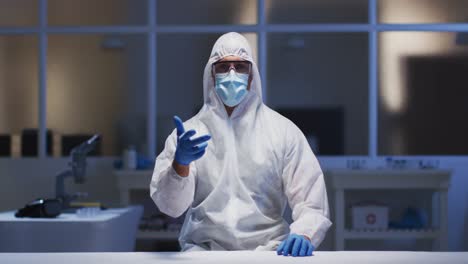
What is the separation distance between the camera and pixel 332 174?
4660 millimetres

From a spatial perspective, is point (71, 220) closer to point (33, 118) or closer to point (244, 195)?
point (244, 195)

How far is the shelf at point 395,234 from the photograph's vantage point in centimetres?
469

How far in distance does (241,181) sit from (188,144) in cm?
38

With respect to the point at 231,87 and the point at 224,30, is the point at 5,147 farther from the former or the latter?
the point at 231,87

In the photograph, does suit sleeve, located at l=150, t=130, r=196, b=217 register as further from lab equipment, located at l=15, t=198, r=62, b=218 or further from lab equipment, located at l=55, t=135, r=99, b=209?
lab equipment, located at l=55, t=135, r=99, b=209

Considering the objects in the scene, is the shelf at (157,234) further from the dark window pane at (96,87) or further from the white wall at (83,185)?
the dark window pane at (96,87)

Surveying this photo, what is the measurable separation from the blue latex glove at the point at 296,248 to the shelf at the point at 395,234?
2.74 meters

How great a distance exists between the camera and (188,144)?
2.07m

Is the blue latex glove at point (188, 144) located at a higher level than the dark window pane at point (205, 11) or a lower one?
lower

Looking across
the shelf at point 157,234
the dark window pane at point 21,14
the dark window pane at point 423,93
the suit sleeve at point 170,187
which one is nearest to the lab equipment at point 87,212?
the shelf at point 157,234

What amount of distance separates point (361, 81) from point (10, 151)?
9.17 ft

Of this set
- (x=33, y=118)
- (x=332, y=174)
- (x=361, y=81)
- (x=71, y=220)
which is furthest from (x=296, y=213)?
(x=33, y=118)

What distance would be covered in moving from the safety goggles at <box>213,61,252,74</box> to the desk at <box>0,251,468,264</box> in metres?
0.77

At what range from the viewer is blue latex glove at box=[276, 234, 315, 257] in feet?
6.52
